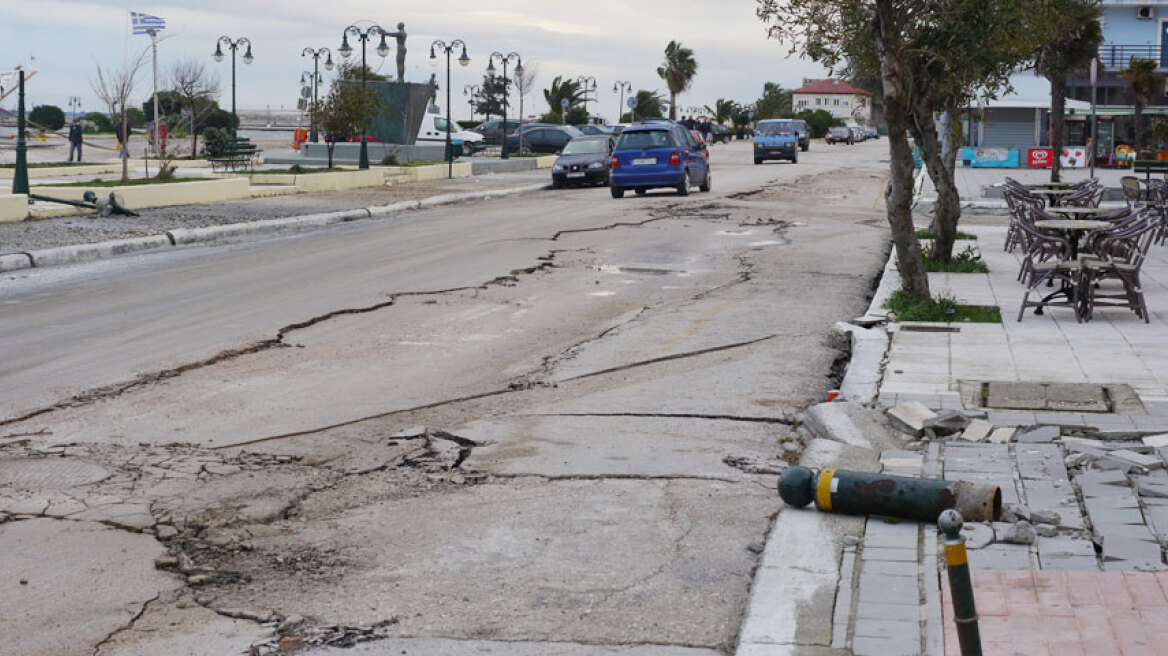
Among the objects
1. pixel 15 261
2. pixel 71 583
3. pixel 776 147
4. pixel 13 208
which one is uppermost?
pixel 776 147

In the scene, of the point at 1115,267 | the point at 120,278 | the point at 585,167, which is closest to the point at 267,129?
the point at 585,167

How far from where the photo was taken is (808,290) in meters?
15.1

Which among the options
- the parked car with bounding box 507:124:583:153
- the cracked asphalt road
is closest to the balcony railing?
the parked car with bounding box 507:124:583:153

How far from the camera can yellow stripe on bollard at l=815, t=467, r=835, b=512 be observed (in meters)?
6.39

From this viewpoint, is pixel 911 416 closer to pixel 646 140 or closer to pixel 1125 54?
pixel 646 140

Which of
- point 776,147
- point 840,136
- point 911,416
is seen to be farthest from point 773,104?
point 911,416

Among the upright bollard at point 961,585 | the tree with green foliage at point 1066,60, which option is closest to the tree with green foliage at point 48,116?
the tree with green foliage at point 1066,60

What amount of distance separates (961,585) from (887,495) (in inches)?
128

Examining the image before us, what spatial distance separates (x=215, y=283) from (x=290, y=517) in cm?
987

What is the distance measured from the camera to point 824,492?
252 inches

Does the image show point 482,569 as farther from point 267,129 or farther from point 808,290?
point 267,129

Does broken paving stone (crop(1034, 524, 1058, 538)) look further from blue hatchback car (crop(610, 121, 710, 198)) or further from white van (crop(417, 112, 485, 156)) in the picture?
white van (crop(417, 112, 485, 156))

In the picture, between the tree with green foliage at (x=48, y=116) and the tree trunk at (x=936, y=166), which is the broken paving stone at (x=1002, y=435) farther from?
the tree with green foliage at (x=48, y=116)

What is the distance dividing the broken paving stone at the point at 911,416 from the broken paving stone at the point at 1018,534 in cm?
201
